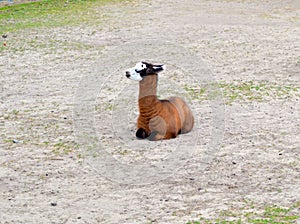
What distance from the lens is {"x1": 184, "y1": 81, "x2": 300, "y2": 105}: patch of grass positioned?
7824mm

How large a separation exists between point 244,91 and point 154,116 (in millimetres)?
1974

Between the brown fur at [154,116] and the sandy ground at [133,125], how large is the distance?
0.38ft

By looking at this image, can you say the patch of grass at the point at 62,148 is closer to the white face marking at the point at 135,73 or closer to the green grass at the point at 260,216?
the white face marking at the point at 135,73

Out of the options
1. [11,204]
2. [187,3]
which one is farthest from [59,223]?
[187,3]

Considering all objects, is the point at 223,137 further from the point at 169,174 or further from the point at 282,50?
the point at 282,50

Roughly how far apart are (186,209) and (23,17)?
28.4ft

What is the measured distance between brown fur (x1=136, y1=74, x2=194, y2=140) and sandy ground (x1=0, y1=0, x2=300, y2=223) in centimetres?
12

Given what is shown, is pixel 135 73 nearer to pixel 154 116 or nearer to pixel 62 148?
pixel 154 116

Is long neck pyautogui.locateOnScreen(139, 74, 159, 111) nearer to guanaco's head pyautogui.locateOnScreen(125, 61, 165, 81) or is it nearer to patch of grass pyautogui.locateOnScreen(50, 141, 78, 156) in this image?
guanaco's head pyautogui.locateOnScreen(125, 61, 165, 81)

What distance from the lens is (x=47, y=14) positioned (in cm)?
1304

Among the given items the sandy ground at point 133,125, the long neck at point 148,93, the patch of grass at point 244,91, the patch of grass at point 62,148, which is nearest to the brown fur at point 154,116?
the long neck at point 148,93

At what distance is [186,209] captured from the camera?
5098 mm

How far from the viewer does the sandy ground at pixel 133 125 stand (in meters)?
5.26

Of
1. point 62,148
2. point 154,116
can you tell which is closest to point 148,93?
point 154,116
